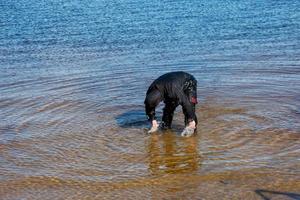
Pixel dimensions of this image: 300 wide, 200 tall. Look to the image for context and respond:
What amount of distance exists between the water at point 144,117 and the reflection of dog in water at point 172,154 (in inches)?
0.9

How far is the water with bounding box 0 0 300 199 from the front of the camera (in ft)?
32.9

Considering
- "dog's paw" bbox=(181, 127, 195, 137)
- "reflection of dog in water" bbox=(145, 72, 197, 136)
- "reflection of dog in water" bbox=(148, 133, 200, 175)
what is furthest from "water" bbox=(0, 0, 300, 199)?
"reflection of dog in water" bbox=(145, 72, 197, 136)

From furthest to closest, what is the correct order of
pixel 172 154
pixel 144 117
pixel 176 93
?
1. pixel 144 117
2. pixel 176 93
3. pixel 172 154

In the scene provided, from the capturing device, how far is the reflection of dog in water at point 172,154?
10.7 meters

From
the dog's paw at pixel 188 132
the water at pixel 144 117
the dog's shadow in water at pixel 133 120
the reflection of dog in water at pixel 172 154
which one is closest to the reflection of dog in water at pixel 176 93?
the dog's paw at pixel 188 132

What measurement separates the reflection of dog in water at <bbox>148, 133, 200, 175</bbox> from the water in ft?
0.07

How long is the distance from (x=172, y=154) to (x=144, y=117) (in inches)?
107

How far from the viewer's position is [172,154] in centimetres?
1148

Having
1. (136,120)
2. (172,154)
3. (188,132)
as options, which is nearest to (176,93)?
(188,132)

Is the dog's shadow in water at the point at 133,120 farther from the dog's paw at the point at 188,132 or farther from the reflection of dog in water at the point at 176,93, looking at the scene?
the reflection of dog in water at the point at 176,93

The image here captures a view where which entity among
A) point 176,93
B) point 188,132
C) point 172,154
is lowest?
point 172,154

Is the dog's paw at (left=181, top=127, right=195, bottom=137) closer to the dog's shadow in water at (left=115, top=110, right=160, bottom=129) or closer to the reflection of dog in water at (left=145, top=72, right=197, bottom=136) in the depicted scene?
the reflection of dog in water at (left=145, top=72, right=197, bottom=136)

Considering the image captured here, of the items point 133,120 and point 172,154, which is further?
point 133,120

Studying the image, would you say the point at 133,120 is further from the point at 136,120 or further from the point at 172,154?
the point at 172,154
